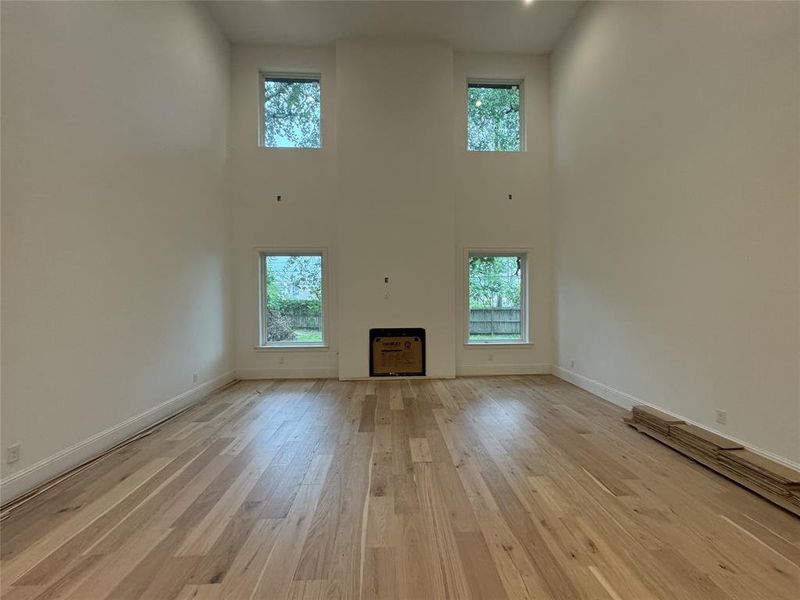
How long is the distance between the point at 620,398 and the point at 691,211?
6.38 ft

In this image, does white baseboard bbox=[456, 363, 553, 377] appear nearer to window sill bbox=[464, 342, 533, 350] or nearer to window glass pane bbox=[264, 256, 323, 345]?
window sill bbox=[464, 342, 533, 350]

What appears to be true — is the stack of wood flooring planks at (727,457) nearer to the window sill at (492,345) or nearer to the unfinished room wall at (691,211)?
the unfinished room wall at (691,211)

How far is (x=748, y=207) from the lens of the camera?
7.98ft

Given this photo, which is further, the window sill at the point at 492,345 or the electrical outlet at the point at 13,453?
the window sill at the point at 492,345

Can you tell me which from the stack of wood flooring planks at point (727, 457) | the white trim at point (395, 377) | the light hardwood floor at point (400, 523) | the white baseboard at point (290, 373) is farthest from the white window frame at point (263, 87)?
the stack of wood flooring planks at point (727, 457)

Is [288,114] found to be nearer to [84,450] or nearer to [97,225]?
[97,225]

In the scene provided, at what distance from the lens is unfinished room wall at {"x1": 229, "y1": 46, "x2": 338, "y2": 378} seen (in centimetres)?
527

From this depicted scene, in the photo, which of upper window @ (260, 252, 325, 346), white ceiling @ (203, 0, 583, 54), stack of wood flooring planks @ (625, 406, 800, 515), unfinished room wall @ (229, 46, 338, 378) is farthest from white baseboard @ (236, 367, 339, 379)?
white ceiling @ (203, 0, 583, 54)

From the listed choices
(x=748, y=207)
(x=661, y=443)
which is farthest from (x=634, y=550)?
(x=748, y=207)

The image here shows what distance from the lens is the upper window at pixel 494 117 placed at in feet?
18.1

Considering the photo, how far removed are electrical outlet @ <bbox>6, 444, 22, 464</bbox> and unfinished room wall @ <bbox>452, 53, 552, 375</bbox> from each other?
4.54m

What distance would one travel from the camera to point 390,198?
5.15 metres

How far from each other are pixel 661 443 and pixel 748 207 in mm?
1811

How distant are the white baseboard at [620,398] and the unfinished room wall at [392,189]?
1576 millimetres
